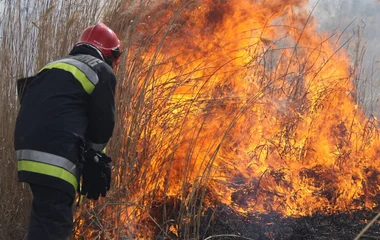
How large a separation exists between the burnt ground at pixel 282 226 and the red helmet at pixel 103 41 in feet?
5.05

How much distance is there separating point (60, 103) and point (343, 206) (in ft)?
9.41

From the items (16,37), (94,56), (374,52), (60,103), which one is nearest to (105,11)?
(16,37)

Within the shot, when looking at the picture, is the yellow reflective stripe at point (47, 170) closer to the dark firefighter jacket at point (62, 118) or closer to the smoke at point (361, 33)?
the dark firefighter jacket at point (62, 118)

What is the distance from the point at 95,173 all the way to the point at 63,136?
0.34 meters

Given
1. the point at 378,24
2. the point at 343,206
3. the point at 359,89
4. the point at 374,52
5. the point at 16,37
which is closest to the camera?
the point at 16,37

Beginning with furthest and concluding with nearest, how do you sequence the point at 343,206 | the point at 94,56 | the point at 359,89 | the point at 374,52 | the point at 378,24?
the point at 378,24 → the point at 374,52 → the point at 359,89 → the point at 343,206 → the point at 94,56

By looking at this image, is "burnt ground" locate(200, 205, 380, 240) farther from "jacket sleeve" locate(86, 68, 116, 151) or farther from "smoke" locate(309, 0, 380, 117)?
"smoke" locate(309, 0, 380, 117)

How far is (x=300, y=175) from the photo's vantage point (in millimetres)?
4621

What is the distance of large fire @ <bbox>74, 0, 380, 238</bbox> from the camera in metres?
3.75

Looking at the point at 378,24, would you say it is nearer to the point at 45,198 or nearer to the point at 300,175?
the point at 300,175

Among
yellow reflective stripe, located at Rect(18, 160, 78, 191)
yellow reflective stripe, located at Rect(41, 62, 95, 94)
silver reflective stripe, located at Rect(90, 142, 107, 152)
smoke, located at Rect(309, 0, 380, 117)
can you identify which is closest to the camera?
yellow reflective stripe, located at Rect(18, 160, 78, 191)

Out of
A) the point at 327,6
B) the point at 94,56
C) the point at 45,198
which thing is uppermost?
the point at 327,6

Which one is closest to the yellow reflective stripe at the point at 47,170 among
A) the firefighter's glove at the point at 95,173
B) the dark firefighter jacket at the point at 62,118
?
the dark firefighter jacket at the point at 62,118

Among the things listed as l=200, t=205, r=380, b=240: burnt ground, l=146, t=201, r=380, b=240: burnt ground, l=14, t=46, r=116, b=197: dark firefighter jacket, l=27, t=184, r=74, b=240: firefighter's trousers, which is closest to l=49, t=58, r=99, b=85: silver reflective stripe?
l=14, t=46, r=116, b=197: dark firefighter jacket
